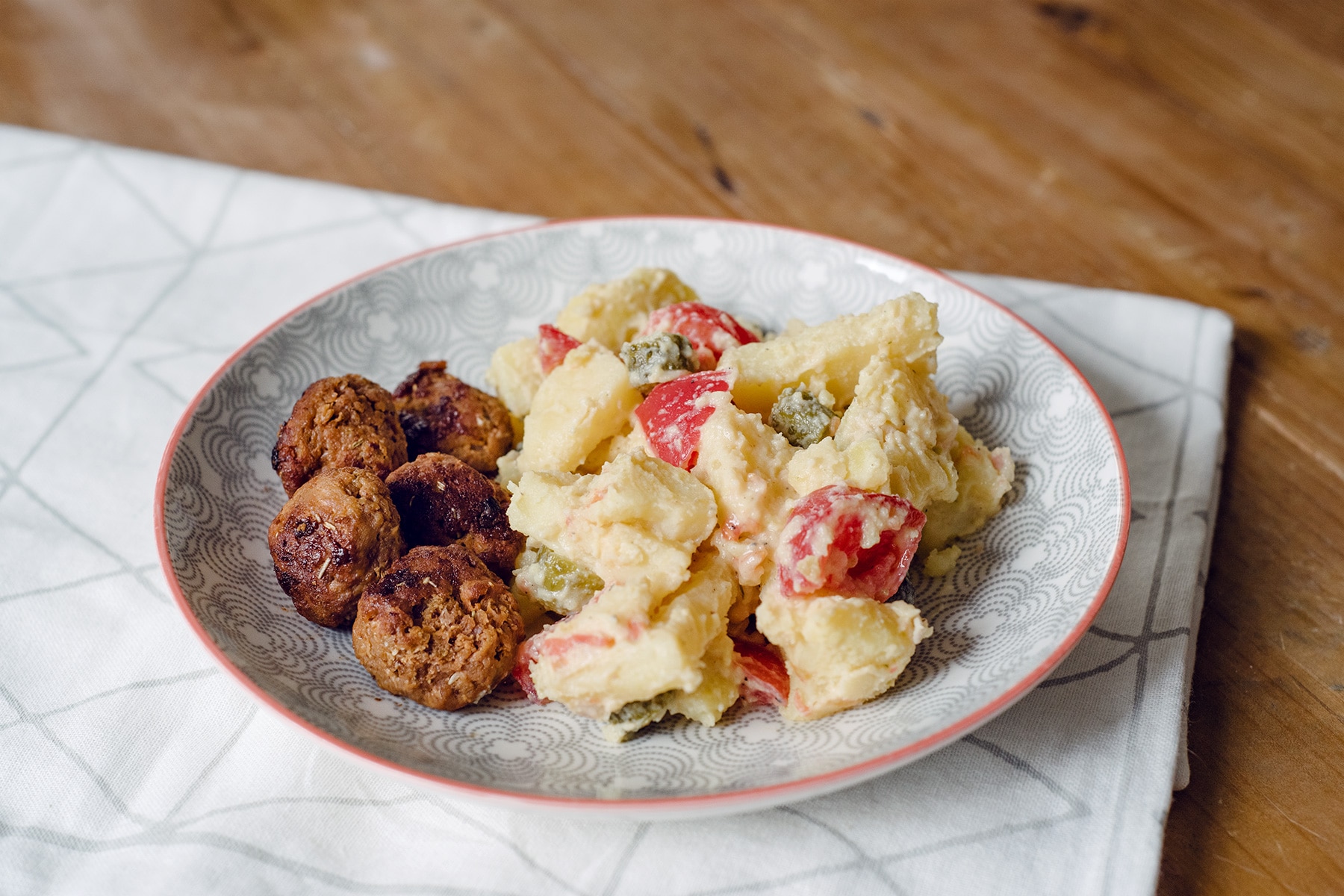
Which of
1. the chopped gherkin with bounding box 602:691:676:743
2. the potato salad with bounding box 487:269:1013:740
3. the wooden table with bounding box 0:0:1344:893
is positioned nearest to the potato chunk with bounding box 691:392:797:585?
the potato salad with bounding box 487:269:1013:740

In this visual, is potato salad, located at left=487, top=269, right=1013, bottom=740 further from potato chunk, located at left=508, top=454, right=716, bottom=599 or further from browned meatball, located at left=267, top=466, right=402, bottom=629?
browned meatball, located at left=267, top=466, right=402, bottom=629

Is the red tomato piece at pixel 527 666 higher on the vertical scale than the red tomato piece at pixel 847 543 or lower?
lower

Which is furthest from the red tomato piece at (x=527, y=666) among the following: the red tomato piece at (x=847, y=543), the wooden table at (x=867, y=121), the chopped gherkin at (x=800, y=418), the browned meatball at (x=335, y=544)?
the wooden table at (x=867, y=121)

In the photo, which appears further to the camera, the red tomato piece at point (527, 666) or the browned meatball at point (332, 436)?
the browned meatball at point (332, 436)

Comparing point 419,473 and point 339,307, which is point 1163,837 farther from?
point 339,307

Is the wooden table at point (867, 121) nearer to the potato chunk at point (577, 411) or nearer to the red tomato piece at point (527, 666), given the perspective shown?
the potato chunk at point (577, 411)
